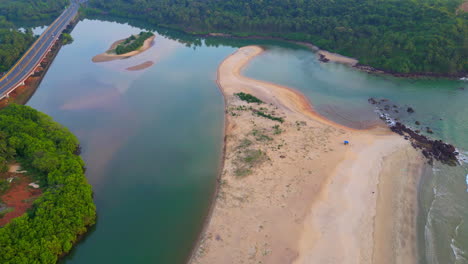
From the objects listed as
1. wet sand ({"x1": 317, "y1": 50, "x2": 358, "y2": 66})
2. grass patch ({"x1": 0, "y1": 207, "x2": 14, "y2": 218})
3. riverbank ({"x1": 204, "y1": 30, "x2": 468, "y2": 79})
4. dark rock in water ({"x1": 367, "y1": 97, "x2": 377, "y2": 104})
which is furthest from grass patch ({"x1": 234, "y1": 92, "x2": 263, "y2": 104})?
grass patch ({"x1": 0, "y1": 207, "x2": 14, "y2": 218})

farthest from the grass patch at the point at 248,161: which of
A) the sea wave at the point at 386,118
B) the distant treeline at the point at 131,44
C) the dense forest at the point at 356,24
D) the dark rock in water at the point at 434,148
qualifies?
the distant treeline at the point at 131,44

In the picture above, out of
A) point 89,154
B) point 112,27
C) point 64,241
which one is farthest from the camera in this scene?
point 112,27

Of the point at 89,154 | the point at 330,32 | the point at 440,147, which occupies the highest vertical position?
the point at 330,32

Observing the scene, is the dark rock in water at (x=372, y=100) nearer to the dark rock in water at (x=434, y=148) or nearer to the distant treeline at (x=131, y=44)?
the dark rock in water at (x=434, y=148)

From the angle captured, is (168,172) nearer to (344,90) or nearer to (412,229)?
(412,229)

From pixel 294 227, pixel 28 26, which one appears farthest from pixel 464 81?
pixel 28 26

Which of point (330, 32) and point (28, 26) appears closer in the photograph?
point (330, 32)
